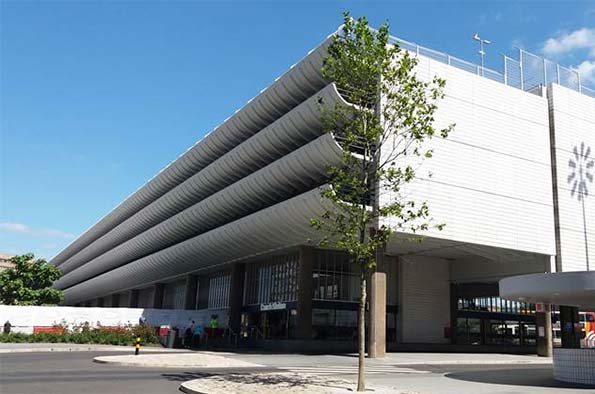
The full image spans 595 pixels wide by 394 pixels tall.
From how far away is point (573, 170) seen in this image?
44125mm

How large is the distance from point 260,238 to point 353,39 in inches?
1049

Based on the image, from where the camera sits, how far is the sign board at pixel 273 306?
42.7 m

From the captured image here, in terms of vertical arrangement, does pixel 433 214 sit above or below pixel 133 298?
above

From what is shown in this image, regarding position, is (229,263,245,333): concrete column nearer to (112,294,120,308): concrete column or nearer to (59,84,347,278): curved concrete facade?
(59,84,347,278): curved concrete facade

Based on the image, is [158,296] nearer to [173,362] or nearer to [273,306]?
[273,306]

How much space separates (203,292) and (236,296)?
36.2 feet

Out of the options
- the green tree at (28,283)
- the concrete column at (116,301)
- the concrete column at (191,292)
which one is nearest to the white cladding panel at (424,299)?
the concrete column at (191,292)

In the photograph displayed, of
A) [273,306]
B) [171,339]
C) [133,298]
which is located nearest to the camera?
[171,339]

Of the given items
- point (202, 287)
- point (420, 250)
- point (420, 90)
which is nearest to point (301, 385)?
point (420, 90)

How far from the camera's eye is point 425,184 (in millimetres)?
35781

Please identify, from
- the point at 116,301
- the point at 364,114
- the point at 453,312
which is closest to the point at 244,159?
the point at 453,312

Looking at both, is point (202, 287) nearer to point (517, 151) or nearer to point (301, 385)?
point (517, 151)

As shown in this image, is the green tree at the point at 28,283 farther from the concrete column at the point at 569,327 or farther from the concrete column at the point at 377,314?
the concrete column at the point at 569,327

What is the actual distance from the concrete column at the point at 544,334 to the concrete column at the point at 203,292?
32.3 m
